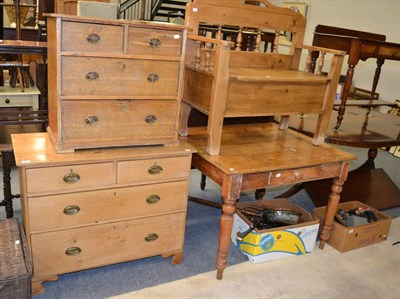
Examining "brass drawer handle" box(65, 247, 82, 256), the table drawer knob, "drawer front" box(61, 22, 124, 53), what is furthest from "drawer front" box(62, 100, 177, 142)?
the table drawer knob

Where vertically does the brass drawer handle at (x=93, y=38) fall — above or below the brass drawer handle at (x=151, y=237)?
above

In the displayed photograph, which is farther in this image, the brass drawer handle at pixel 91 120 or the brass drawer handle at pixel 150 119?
the brass drawer handle at pixel 150 119

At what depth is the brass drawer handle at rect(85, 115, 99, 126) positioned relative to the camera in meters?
2.00

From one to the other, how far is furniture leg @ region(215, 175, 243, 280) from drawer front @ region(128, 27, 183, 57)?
74 cm

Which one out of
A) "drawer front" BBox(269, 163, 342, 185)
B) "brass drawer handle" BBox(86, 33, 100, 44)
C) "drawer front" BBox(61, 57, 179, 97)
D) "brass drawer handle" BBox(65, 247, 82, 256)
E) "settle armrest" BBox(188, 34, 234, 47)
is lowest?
"brass drawer handle" BBox(65, 247, 82, 256)

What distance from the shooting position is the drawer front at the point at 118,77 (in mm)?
1889

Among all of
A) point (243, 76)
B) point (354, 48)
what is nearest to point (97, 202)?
point (243, 76)

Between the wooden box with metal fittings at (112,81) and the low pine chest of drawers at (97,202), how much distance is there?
0.10 m

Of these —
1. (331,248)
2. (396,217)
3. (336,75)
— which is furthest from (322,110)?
(396,217)

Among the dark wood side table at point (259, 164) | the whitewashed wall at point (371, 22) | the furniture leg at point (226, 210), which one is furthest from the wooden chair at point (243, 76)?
the whitewashed wall at point (371, 22)

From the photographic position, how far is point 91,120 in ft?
6.61

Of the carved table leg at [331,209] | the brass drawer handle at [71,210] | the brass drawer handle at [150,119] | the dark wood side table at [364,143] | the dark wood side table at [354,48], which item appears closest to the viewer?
the brass drawer handle at [71,210]

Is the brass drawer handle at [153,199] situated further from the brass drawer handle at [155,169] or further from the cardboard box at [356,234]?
the cardboard box at [356,234]

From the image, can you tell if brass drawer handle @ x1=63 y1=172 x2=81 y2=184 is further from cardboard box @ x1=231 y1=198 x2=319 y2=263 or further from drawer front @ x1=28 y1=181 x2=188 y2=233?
cardboard box @ x1=231 y1=198 x2=319 y2=263
